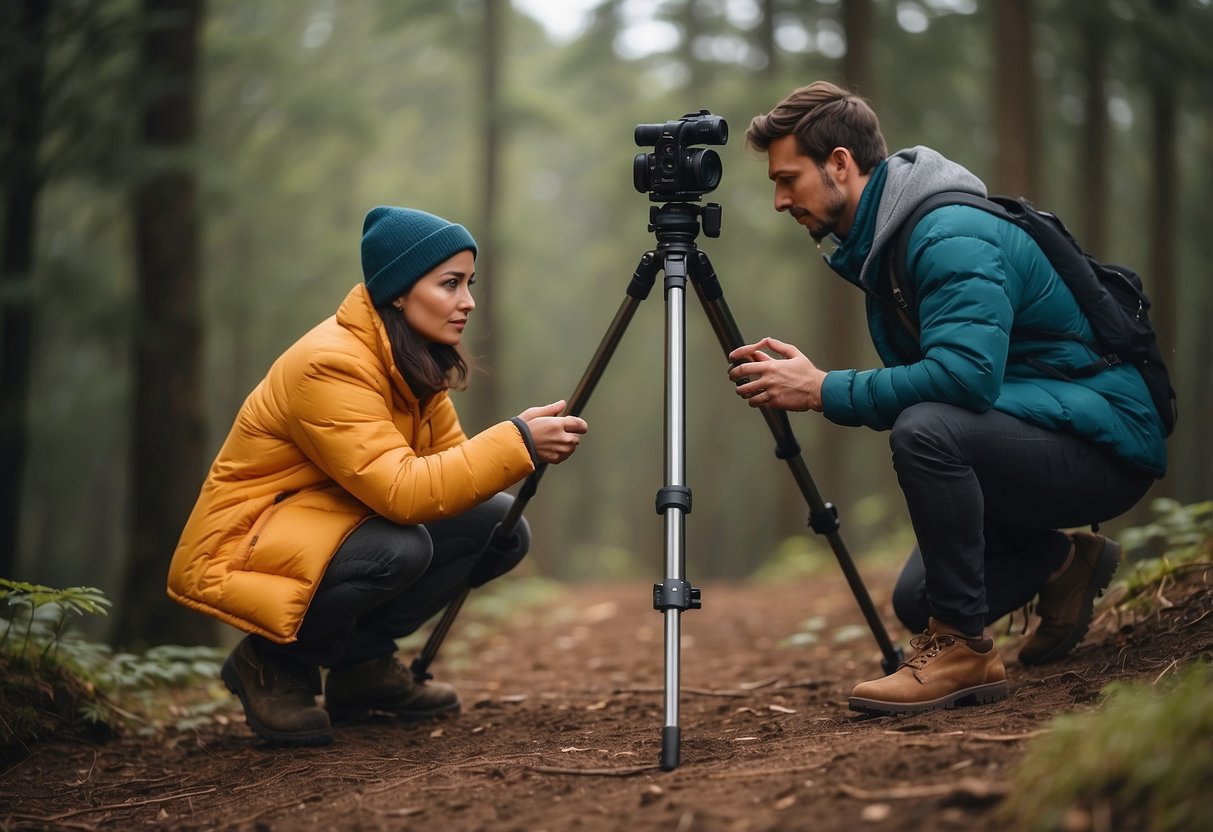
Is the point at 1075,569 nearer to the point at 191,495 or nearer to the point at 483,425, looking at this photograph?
the point at 191,495

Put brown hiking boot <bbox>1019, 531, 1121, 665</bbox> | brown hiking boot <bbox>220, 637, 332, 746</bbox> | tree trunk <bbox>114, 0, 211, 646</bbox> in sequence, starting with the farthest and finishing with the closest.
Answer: tree trunk <bbox>114, 0, 211, 646</bbox>, brown hiking boot <bbox>1019, 531, 1121, 665</bbox>, brown hiking boot <bbox>220, 637, 332, 746</bbox>

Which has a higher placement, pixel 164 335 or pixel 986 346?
pixel 164 335

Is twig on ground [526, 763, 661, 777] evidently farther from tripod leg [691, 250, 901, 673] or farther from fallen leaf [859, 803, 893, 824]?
tripod leg [691, 250, 901, 673]

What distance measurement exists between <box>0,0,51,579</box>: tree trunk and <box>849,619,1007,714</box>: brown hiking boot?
6.11 metres

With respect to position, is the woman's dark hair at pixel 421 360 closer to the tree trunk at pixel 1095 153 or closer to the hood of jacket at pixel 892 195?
the hood of jacket at pixel 892 195

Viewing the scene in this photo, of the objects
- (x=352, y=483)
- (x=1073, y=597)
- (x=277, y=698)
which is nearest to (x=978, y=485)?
(x=1073, y=597)

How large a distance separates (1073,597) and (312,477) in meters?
2.52

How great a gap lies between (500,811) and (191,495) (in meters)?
4.32

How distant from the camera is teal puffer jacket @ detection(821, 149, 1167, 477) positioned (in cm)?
277

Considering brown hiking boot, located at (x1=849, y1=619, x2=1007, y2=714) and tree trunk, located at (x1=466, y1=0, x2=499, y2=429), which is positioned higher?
tree trunk, located at (x1=466, y1=0, x2=499, y2=429)

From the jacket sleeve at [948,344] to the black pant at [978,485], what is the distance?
65 millimetres

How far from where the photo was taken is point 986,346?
2.74 m

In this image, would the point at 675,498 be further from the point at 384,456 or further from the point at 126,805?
the point at 126,805

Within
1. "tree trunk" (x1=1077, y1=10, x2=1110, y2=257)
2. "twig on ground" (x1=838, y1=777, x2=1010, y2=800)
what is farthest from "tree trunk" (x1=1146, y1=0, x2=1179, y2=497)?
"twig on ground" (x1=838, y1=777, x2=1010, y2=800)
